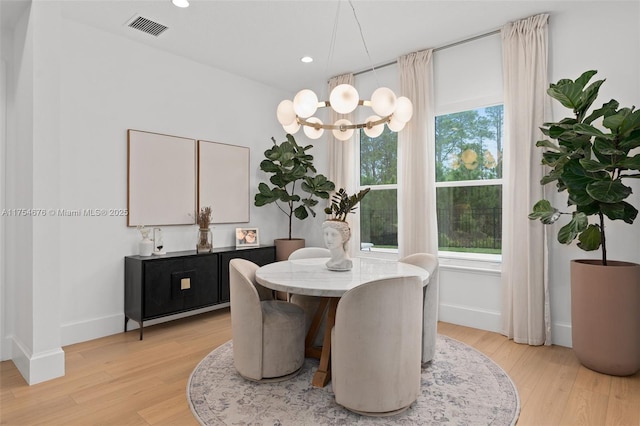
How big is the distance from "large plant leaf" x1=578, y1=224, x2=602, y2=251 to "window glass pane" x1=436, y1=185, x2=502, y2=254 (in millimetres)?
999

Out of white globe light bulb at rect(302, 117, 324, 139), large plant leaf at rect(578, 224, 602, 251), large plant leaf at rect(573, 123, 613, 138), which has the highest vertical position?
white globe light bulb at rect(302, 117, 324, 139)

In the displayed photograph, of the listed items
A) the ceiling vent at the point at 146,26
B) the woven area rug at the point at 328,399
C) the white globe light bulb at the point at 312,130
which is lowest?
the woven area rug at the point at 328,399

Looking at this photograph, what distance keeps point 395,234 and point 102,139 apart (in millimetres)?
3442

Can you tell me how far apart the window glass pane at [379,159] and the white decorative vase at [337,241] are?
214 centimetres

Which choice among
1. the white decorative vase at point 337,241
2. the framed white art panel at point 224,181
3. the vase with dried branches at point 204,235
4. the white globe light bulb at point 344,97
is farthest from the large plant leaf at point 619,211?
the framed white art panel at point 224,181

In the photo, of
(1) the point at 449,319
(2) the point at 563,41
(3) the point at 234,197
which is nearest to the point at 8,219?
(3) the point at 234,197

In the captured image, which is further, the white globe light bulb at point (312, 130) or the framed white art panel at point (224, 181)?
the framed white art panel at point (224, 181)

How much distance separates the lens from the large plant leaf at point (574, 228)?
271 cm

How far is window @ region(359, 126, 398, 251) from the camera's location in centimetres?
452

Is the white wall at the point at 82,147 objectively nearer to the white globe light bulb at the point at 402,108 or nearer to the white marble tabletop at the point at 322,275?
the white marble tabletop at the point at 322,275

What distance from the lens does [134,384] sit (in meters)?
2.50

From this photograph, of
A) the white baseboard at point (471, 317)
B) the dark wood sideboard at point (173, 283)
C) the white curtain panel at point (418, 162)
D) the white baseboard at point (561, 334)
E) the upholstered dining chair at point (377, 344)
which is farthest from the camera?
the white curtain panel at point (418, 162)

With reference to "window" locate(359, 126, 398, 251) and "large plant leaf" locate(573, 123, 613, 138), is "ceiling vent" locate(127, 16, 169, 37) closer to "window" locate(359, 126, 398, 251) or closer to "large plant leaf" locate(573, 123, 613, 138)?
"window" locate(359, 126, 398, 251)

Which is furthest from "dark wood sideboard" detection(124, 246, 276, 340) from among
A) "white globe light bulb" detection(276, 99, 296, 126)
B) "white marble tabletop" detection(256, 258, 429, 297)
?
"white globe light bulb" detection(276, 99, 296, 126)
